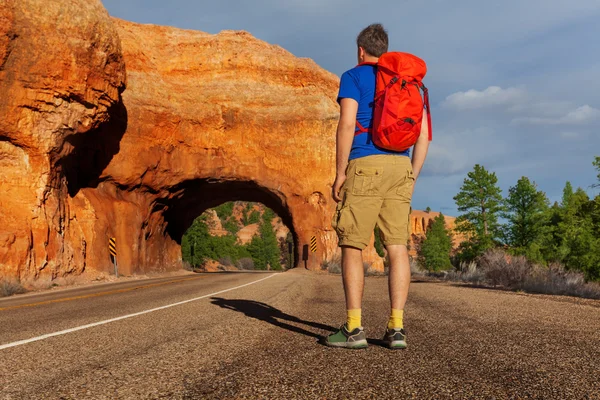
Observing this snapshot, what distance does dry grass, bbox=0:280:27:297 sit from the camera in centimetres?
1301

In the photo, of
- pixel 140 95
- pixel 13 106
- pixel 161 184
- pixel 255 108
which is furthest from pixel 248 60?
pixel 13 106

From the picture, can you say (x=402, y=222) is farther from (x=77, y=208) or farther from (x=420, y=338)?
(x=77, y=208)

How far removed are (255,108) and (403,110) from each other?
2822cm

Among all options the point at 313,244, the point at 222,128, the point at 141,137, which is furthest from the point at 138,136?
the point at 313,244

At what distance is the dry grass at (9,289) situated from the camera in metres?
13.0

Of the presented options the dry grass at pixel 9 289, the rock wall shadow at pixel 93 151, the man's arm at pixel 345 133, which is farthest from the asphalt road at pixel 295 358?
the rock wall shadow at pixel 93 151

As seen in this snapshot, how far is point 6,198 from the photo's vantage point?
17.2 m

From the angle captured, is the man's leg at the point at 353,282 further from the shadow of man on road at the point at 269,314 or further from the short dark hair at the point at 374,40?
the short dark hair at the point at 374,40

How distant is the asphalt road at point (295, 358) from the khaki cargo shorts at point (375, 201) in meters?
0.79

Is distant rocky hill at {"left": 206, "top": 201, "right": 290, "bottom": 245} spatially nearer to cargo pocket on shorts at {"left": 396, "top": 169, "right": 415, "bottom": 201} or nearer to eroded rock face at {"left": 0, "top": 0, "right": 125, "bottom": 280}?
eroded rock face at {"left": 0, "top": 0, "right": 125, "bottom": 280}

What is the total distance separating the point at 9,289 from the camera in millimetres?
13359

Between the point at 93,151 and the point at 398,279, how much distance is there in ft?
75.8

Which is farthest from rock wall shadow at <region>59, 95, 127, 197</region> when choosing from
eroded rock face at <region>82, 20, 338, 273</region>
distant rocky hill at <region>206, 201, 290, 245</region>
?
distant rocky hill at <region>206, 201, 290, 245</region>

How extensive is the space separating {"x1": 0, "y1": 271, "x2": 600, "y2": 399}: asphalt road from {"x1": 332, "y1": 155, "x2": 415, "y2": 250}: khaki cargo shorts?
0.79 m
